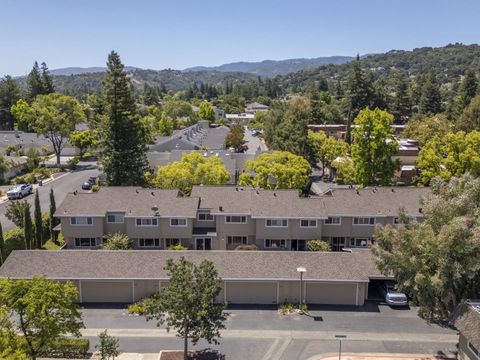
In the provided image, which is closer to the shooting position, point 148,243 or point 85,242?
point 148,243

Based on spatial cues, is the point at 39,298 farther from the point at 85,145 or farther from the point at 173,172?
the point at 85,145

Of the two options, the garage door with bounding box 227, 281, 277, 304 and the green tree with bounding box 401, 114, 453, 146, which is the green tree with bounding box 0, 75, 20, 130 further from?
the garage door with bounding box 227, 281, 277, 304

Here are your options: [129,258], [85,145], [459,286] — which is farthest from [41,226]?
[85,145]

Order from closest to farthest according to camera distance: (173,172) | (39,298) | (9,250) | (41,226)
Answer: (39,298) → (9,250) → (41,226) → (173,172)

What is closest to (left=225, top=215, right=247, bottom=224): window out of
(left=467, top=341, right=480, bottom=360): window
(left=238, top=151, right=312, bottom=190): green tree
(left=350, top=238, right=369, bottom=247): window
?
(left=238, top=151, right=312, bottom=190): green tree

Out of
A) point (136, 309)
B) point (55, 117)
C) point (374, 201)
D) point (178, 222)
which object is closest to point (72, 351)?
point (136, 309)

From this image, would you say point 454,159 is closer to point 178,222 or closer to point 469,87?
point 178,222
